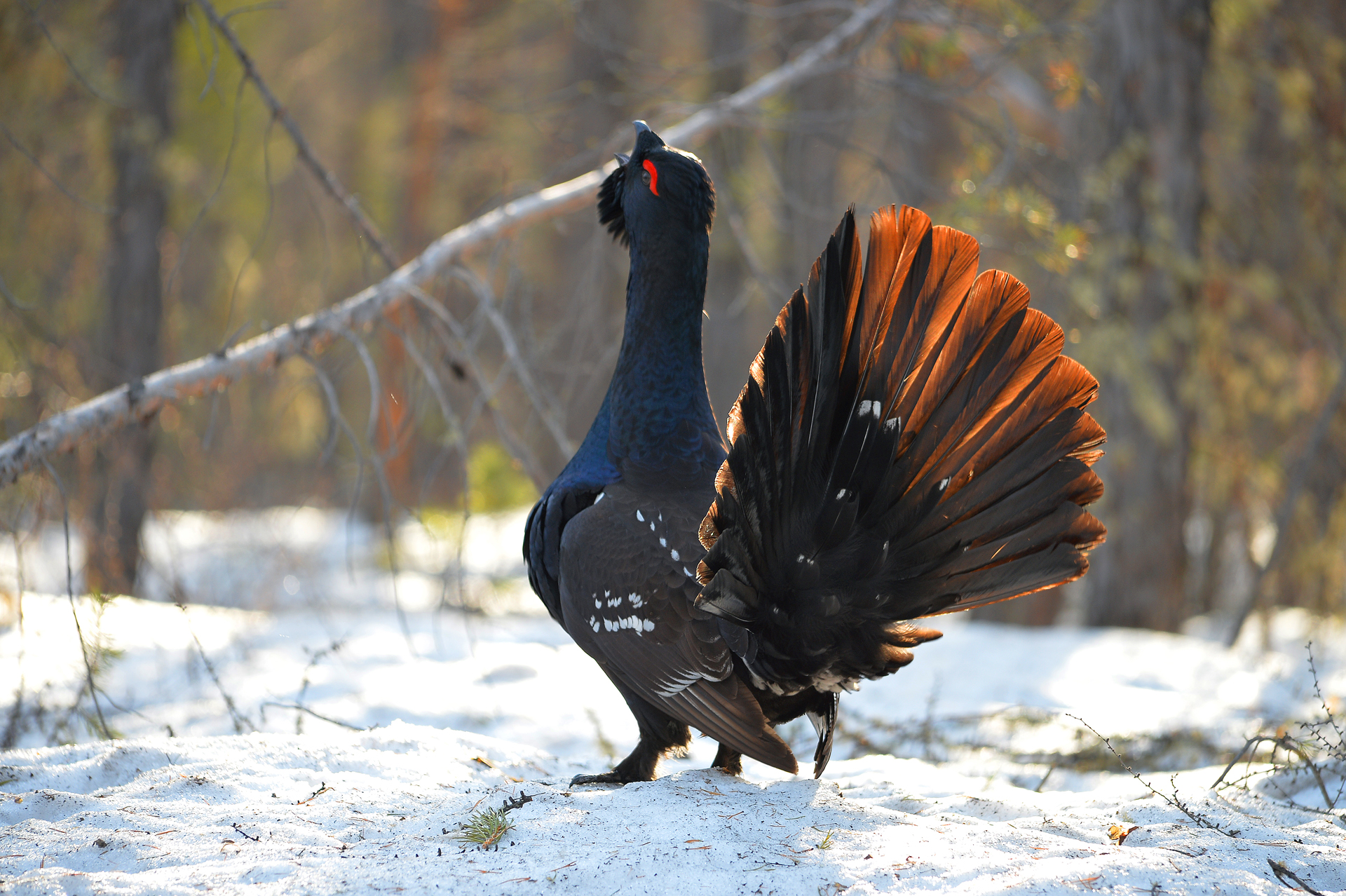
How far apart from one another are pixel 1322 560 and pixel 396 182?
12.5 metres

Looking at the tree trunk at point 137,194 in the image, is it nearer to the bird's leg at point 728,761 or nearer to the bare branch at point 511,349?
the bare branch at point 511,349

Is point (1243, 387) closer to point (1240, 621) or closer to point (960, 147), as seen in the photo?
point (1240, 621)

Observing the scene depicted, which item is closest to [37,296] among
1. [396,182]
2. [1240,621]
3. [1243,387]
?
[396,182]

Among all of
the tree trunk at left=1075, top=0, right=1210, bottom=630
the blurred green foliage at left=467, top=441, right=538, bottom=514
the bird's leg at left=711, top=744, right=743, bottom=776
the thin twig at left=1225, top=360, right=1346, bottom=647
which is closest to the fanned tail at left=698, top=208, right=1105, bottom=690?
the bird's leg at left=711, top=744, right=743, bottom=776

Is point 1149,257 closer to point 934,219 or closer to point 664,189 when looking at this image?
point 934,219

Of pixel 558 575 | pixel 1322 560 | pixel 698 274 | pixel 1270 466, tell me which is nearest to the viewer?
pixel 558 575

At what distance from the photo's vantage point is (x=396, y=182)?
1379cm

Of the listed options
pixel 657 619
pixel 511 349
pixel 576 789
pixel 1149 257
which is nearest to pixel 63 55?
pixel 511 349

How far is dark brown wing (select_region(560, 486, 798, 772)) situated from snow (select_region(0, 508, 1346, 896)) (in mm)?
226

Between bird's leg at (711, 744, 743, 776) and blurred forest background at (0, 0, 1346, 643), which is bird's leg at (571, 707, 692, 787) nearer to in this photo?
bird's leg at (711, 744, 743, 776)

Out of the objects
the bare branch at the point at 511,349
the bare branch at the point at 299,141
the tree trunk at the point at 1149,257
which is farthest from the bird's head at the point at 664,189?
the tree trunk at the point at 1149,257

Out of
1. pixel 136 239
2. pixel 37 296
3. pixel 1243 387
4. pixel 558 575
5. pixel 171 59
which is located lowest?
pixel 558 575

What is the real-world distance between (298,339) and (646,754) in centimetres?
204

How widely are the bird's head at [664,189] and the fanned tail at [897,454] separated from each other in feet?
2.94
